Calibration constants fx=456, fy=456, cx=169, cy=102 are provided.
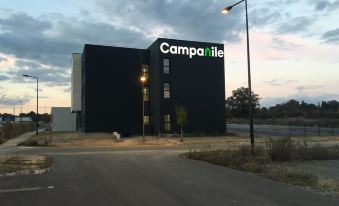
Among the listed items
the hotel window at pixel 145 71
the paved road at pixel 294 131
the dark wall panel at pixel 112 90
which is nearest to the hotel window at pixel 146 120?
the dark wall panel at pixel 112 90

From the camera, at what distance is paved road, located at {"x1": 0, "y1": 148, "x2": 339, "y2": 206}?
10.8 meters

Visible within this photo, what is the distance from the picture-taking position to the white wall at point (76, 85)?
66.2 meters

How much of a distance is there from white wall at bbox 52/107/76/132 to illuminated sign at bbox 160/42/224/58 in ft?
128

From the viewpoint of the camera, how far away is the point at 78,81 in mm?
67375

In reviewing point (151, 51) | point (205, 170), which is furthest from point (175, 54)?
point (205, 170)

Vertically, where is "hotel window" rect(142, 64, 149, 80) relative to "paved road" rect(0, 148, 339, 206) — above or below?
above

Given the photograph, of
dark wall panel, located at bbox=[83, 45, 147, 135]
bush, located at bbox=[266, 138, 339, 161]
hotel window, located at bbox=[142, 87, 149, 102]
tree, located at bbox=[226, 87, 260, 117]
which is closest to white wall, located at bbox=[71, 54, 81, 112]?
dark wall panel, located at bbox=[83, 45, 147, 135]

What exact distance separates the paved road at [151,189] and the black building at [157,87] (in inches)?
1396

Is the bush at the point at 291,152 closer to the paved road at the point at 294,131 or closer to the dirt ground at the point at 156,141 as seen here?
the dirt ground at the point at 156,141

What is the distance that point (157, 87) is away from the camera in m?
53.1

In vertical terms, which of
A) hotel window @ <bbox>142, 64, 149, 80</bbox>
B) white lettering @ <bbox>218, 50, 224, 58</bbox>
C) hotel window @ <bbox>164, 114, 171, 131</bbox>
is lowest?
hotel window @ <bbox>164, 114, 171, 131</bbox>

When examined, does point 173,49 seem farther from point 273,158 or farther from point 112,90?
point 273,158

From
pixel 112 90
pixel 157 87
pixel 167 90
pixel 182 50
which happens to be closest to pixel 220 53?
pixel 182 50

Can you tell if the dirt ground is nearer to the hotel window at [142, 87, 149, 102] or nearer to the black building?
the black building
